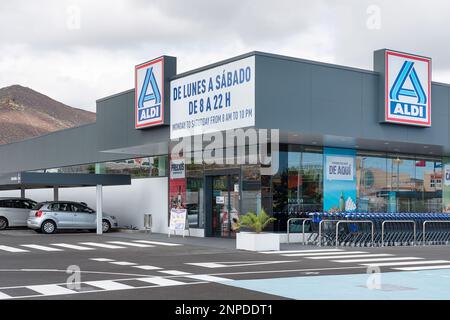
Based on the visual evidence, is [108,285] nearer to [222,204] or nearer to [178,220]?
[222,204]

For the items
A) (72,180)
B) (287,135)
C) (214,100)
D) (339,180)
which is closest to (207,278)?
(214,100)

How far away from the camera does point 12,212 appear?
113 feet

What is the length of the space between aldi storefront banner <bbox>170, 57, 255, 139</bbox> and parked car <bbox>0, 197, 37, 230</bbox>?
13.2m

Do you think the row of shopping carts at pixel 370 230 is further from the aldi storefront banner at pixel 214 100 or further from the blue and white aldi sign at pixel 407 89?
the aldi storefront banner at pixel 214 100

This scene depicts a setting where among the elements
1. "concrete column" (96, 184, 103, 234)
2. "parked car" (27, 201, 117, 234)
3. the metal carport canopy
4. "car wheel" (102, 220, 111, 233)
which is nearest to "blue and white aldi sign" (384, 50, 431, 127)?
the metal carport canopy

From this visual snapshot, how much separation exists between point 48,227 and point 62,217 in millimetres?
737

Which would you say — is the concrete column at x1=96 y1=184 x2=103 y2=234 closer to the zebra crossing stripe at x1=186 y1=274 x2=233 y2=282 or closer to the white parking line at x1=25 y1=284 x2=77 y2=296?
the zebra crossing stripe at x1=186 y1=274 x2=233 y2=282

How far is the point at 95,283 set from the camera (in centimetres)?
1270

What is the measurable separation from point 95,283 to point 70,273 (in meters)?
1.88

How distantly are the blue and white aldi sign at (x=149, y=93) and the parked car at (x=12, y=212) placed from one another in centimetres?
1091

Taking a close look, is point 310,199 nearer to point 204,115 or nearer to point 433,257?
point 204,115

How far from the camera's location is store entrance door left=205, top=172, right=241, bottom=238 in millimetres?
26688
